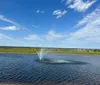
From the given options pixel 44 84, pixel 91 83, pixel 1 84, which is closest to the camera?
pixel 1 84

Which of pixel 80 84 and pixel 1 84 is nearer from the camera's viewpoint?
pixel 1 84

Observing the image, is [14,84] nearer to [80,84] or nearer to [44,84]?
[44,84]

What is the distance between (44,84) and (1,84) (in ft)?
25.6

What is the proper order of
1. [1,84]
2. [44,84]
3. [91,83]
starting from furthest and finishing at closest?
[91,83] < [44,84] < [1,84]

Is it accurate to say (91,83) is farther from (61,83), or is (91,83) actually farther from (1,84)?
(1,84)

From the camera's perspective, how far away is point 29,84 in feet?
97.3

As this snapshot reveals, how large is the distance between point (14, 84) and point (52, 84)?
279 inches

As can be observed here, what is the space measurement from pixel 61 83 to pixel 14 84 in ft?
30.2

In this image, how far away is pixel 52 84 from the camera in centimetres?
3050

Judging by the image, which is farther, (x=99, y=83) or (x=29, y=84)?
(x=99, y=83)

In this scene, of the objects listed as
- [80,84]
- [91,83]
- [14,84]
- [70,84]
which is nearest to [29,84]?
[14,84]

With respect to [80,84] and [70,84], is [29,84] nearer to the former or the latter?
[70,84]

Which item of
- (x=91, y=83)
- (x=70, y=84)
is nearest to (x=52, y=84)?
(x=70, y=84)

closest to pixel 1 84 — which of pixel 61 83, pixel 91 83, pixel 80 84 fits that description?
pixel 61 83
